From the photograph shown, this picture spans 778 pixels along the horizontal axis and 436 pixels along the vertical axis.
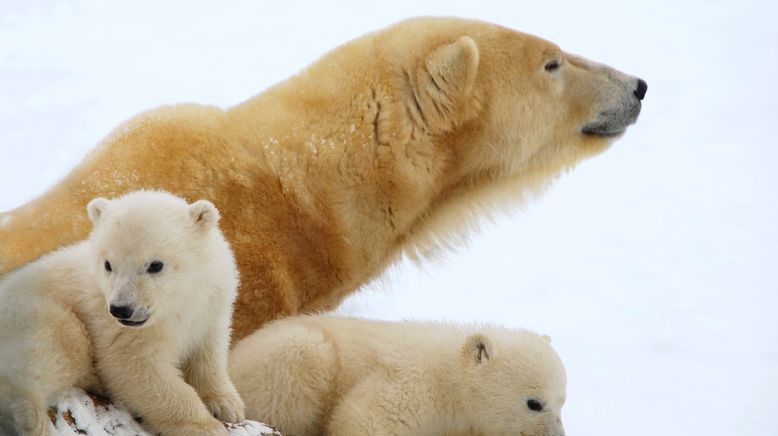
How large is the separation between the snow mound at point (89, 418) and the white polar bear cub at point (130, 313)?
4cm

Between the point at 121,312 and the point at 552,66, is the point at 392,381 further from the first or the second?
the point at 552,66

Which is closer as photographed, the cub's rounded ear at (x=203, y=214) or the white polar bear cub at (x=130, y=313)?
the white polar bear cub at (x=130, y=313)

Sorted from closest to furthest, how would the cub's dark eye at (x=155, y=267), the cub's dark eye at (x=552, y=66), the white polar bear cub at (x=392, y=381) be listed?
the cub's dark eye at (x=155, y=267)
the white polar bear cub at (x=392, y=381)
the cub's dark eye at (x=552, y=66)

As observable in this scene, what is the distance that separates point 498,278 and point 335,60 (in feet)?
15.2

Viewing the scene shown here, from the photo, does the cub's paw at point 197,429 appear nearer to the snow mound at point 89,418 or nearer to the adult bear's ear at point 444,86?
the snow mound at point 89,418

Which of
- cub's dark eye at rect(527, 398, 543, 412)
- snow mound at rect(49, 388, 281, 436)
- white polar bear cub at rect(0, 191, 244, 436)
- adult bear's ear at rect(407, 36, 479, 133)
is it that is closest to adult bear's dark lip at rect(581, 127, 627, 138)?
adult bear's ear at rect(407, 36, 479, 133)

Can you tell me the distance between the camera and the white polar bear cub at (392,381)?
4.39m

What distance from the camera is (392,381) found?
4473 mm

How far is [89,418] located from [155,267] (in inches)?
19.9

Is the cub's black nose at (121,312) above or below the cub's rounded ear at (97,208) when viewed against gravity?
below

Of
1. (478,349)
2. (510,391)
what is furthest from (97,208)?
(510,391)

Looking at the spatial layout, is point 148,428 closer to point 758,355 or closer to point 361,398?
point 361,398

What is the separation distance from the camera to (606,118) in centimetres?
560

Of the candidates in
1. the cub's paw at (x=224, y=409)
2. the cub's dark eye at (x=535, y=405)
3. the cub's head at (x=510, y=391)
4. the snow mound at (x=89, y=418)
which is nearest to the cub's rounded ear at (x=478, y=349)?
the cub's head at (x=510, y=391)
